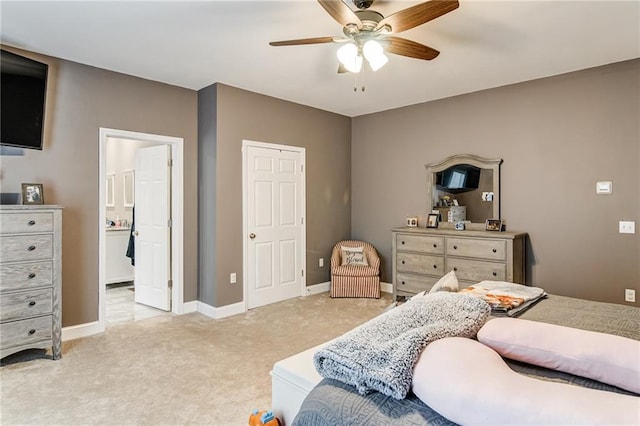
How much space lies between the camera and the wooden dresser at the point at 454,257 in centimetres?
391

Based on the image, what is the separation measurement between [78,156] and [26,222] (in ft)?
2.97

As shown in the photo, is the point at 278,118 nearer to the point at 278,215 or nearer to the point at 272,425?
the point at 278,215

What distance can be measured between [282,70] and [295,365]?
305cm

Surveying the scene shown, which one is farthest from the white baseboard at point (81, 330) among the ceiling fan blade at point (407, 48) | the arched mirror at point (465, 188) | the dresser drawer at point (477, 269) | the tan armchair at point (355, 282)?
the arched mirror at point (465, 188)

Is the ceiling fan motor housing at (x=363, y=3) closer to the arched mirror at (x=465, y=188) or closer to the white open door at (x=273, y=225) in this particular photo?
the white open door at (x=273, y=225)

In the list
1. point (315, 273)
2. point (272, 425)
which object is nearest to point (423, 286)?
point (315, 273)

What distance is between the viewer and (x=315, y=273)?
5.33 metres

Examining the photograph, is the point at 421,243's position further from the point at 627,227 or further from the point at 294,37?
the point at 294,37

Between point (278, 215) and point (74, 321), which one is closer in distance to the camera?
point (74, 321)

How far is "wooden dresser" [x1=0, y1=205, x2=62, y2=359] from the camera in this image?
283 centimetres

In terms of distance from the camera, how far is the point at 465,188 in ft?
15.3

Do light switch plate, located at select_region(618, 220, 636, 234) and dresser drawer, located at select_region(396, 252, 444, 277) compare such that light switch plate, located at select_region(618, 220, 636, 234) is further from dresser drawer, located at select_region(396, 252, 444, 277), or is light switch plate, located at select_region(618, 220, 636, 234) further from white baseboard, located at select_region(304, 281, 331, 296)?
white baseboard, located at select_region(304, 281, 331, 296)

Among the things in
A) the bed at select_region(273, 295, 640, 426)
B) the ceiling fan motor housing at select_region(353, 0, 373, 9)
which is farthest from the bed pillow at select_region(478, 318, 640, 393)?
the ceiling fan motor housing at select_region(353, 0, 373, 9)

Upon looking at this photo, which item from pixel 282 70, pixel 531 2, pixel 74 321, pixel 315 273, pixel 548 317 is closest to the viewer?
pixel 548 317
